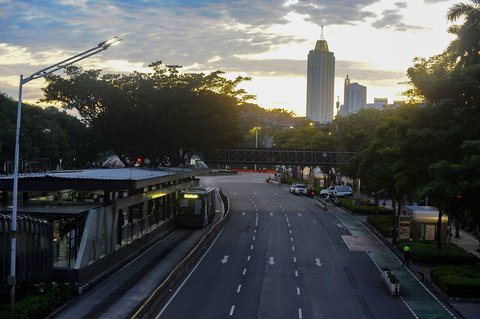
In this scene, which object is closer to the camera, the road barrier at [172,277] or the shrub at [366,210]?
the road barrier at [172,277]

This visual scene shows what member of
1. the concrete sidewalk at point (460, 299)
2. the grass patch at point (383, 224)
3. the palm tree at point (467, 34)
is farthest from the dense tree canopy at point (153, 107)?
the palm tree at point (467, 34)

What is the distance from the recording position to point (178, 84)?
81.4 m

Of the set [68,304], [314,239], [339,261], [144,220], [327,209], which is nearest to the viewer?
[68,304]

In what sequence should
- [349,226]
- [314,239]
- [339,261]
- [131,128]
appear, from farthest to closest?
[131,128] → [349,226] → [314,239] → [339,261]

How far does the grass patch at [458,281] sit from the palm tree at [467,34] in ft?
55.1

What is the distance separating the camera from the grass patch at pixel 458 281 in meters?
34.2

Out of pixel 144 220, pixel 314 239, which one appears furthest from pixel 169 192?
pixel 314 239

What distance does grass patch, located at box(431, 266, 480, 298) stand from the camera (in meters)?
34.2

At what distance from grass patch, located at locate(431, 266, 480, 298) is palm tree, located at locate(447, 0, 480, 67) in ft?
55.1

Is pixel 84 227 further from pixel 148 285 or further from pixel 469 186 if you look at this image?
pixel 469 186

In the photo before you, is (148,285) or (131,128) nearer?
(148,285)

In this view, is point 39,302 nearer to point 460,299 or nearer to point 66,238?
point 66,238

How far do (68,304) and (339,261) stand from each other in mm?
22131

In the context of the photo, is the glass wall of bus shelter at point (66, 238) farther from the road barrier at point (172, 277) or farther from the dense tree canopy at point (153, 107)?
the dense tree canopy at point (153, 107)
